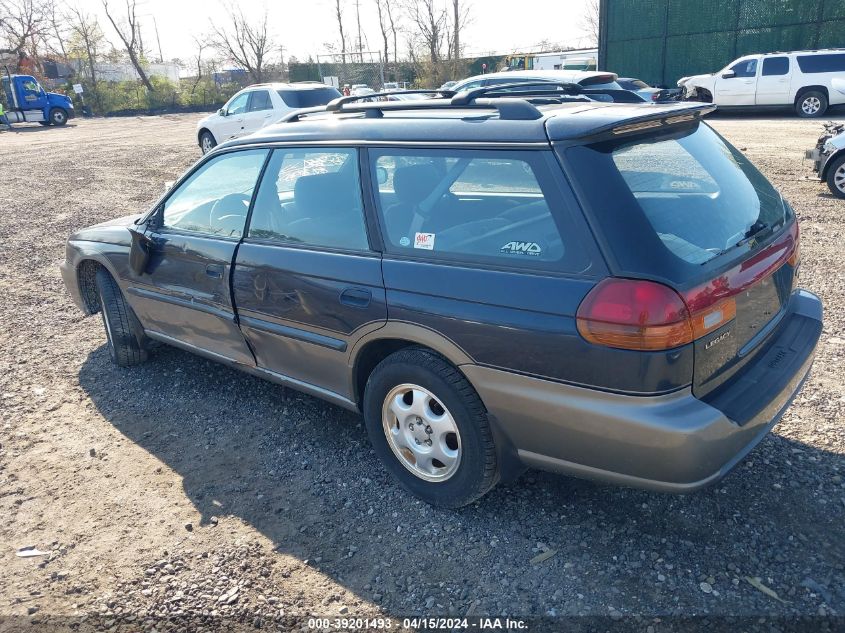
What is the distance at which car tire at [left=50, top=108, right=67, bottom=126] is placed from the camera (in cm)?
3397

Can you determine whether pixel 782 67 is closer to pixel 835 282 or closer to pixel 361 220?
pixel 835 282

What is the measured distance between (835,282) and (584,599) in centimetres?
437

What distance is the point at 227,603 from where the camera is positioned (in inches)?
103

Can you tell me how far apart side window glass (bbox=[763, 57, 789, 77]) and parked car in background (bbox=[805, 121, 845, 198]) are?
39.0 feet

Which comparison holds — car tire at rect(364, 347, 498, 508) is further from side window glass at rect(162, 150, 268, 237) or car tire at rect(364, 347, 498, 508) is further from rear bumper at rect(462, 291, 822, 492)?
side window glass at rect(162, 150, 268, 237)

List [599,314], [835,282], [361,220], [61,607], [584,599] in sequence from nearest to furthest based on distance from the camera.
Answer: [599,314], [584,599], [61,607], [361,220], [835,282]

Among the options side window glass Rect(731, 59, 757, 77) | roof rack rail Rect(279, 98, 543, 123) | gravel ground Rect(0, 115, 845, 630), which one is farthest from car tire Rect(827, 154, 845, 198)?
side window glass Rect(731, 59, 757, 77)

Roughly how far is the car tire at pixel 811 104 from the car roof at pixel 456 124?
1902 centimetres

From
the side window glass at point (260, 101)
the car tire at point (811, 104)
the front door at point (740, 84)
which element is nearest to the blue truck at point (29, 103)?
the side window glass at point (260, 101)

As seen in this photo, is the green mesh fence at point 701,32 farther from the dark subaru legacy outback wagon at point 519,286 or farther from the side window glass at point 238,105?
the dark subaru legacy outback wagon at point 519,286

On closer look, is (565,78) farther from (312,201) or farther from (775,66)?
(775,66)

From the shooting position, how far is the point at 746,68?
19375 mm

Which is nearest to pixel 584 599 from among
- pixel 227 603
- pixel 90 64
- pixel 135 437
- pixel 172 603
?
pixel 227 603

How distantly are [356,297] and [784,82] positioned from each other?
20.2m
